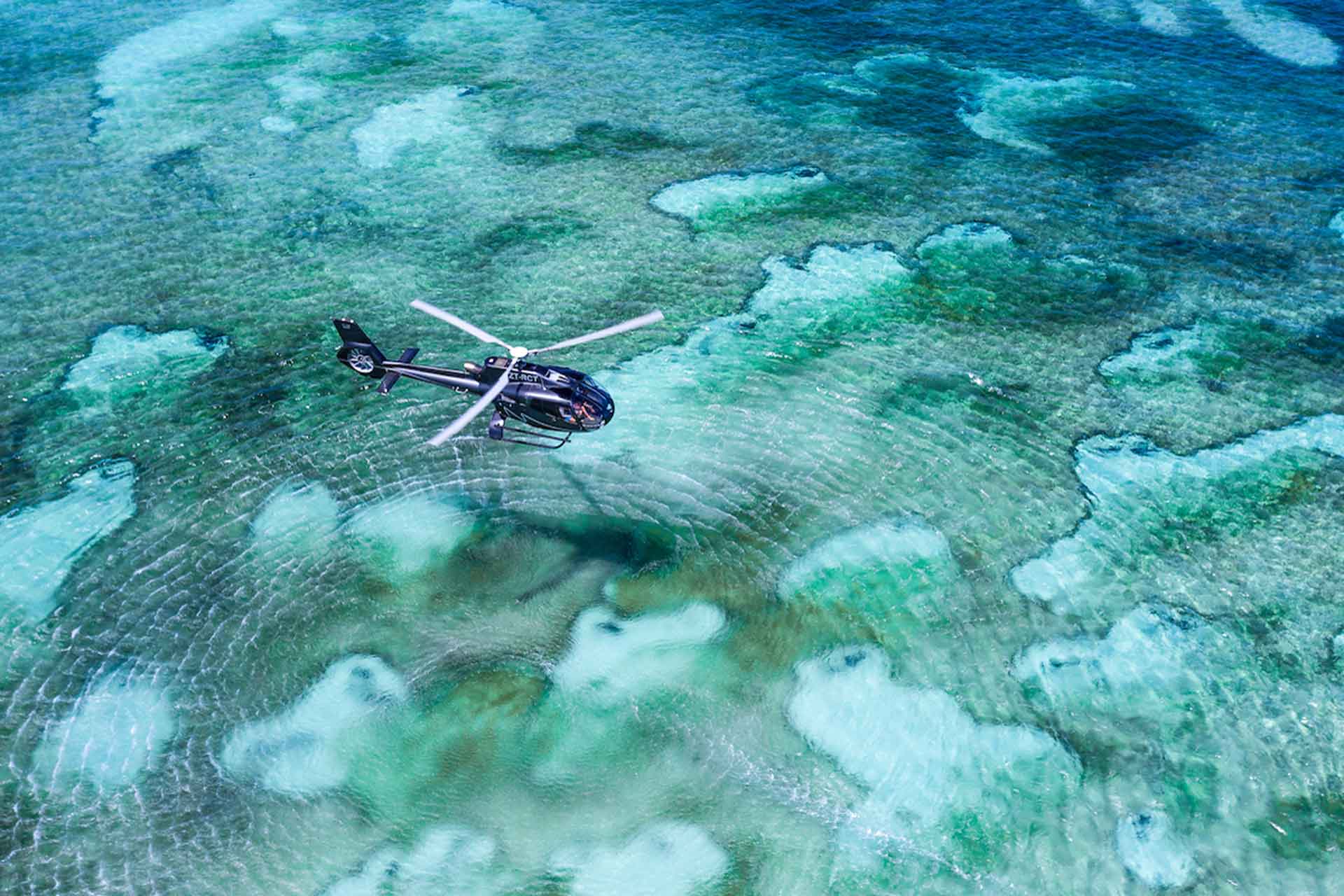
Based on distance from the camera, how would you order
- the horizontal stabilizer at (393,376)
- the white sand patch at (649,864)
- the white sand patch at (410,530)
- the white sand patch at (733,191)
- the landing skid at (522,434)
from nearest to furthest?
the white sand patch at (649,864)
the landing skid at (522,434)
the white sand patch at (410,530)
the horizontal stabilizer at (393,376)
the white sand patch at (733,191)

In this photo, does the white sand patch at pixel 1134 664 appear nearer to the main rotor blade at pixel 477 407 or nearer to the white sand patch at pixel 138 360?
the main rotor blade at pixel 477 407

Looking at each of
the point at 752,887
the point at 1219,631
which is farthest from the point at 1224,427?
the point at 752,887

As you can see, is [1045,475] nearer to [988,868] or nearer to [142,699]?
[988,868]

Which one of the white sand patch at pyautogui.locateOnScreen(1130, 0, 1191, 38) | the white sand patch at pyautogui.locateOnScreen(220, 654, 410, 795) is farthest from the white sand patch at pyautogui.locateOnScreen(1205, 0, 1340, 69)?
the white sand patch at pyautogui.locateOnScreen(220, 654, 410, 795)

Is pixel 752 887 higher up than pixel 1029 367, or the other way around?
pixel 1029 367

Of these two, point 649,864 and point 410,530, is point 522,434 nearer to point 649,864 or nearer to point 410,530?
point 410,530

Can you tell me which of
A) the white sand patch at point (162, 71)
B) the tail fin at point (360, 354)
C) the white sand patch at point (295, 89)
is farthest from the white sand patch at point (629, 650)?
the white sand patch at point (295, 89)

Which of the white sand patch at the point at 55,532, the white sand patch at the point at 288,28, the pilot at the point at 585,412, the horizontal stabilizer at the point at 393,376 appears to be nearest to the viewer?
the pilot at the point at 585,412
